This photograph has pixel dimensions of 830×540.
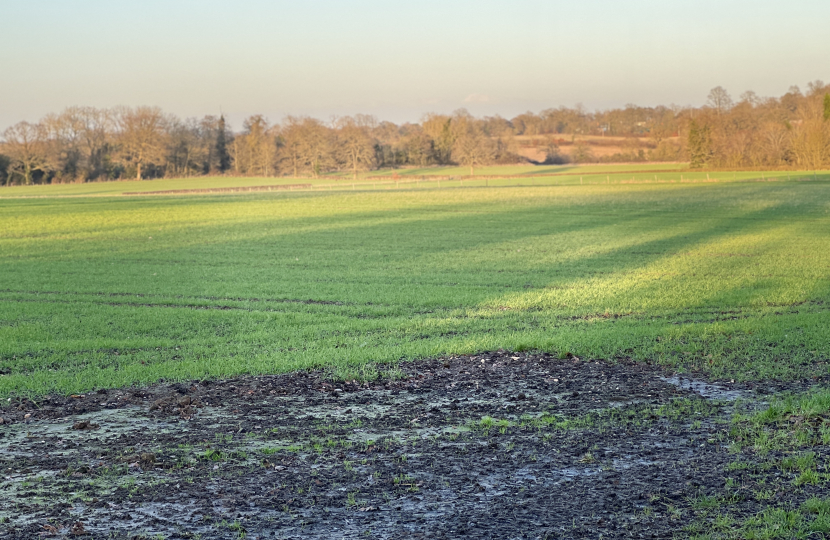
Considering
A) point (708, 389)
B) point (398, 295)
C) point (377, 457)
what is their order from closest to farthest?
point (377, 457), point (708, 389), point (398, 295)

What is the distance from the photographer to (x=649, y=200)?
5934 centimetres

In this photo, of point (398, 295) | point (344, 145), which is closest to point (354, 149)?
point (344, 145)

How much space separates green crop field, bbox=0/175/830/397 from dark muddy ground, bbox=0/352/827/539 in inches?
49.5

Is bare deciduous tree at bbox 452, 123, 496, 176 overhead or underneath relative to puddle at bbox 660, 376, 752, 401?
overhead

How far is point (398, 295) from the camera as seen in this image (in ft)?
59.8

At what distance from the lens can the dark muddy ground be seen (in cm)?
558

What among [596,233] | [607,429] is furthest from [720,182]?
[607,429]

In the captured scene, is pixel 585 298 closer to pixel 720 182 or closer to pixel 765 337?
pixel 765 337

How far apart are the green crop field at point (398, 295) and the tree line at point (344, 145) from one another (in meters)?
83.7

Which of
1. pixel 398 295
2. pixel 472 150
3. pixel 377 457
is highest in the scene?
pixel 472 150

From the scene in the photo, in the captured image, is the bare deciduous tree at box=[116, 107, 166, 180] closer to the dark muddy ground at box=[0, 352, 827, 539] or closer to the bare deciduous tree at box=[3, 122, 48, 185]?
the bare deciduous tree at box=[3, 122, 48, 185]

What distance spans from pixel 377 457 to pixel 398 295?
11.3 m

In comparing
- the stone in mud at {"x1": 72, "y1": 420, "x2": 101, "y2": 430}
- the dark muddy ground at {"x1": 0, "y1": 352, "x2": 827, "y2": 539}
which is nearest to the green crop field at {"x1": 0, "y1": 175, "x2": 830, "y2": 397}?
the dark muddy ground at {"x1": 0, "y1": 352, "x2": 827, "y2": 539}

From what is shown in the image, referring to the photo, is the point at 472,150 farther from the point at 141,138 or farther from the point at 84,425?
the point at 84,425
